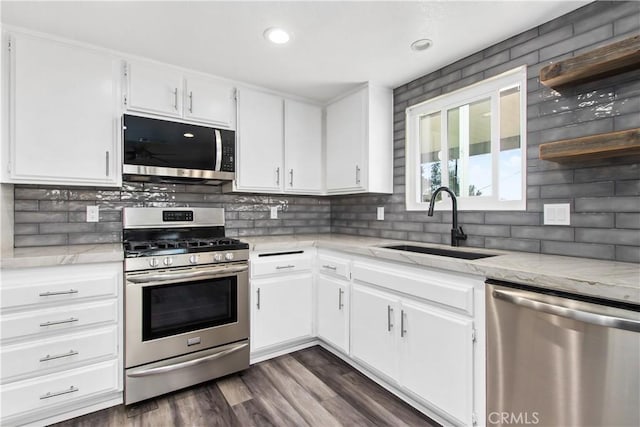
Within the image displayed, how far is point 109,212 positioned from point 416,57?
2523mm

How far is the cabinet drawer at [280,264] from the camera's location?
2.33 meters

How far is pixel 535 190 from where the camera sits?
1785 mm

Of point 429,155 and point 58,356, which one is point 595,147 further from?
point 58,356

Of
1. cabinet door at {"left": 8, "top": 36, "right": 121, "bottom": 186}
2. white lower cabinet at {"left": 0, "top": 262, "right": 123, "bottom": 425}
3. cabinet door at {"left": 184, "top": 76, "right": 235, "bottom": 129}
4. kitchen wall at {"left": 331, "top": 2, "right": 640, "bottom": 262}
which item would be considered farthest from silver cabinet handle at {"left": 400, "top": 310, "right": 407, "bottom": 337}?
cabinet door at {"left": 8, "top": 36, "right": 121, "bottom": 186}

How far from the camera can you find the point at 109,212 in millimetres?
2312

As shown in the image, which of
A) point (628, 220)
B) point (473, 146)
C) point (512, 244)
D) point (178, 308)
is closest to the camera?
point (628, 220)

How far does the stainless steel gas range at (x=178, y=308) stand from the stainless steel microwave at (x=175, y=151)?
1.16 ft

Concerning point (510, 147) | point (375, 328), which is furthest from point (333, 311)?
point (510, 147)

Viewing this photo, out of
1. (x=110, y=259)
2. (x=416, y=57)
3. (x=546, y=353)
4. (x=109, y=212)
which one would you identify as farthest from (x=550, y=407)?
(x=109, y=212)

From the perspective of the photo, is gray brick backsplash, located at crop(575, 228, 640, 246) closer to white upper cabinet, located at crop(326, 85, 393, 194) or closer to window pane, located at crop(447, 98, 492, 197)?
window pane, located at crop(447, 98, 492, 197)

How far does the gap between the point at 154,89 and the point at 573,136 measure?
2673mm

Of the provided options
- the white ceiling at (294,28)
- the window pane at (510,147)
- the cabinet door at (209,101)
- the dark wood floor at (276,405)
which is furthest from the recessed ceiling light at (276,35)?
the dark wood floor at (276,405)

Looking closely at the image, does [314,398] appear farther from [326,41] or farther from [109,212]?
[326,41]

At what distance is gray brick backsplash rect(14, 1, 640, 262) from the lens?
148 cm
